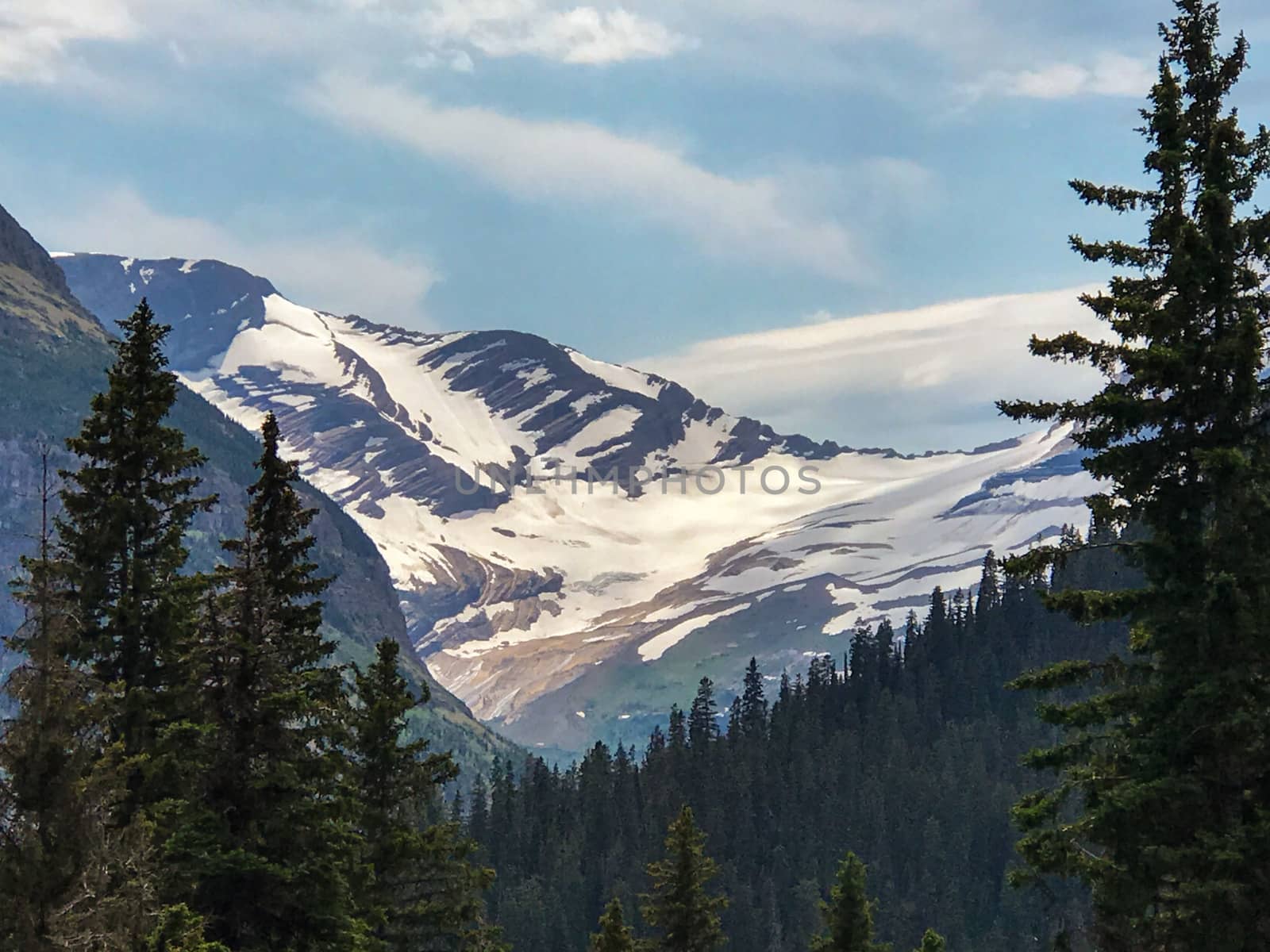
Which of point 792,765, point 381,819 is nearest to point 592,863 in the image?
point 792,765

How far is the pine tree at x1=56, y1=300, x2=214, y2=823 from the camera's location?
3036cm

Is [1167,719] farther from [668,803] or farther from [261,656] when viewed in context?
[668,803]

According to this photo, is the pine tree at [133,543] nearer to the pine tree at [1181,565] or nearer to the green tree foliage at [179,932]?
the green tree foliage at [179,932]

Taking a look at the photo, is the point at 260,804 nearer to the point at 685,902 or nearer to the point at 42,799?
the point at 42,799

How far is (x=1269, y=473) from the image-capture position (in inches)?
890

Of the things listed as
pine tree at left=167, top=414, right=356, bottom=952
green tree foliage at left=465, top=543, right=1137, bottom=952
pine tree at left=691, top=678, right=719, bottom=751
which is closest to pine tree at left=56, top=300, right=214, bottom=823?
pine tree at left=167, top=414, right=356, bottom=952

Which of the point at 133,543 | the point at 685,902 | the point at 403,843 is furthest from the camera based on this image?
the point at 685,902

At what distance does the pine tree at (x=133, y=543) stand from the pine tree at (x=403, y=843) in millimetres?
7187

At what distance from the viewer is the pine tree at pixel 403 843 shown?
120ft

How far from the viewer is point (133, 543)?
3138cm

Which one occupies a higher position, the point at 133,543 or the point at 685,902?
the point at 133,543

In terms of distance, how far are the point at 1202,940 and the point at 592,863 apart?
15934 cm

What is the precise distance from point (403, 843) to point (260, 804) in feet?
27.6

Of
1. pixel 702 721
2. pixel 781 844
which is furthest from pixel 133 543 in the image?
pixel 702 721
